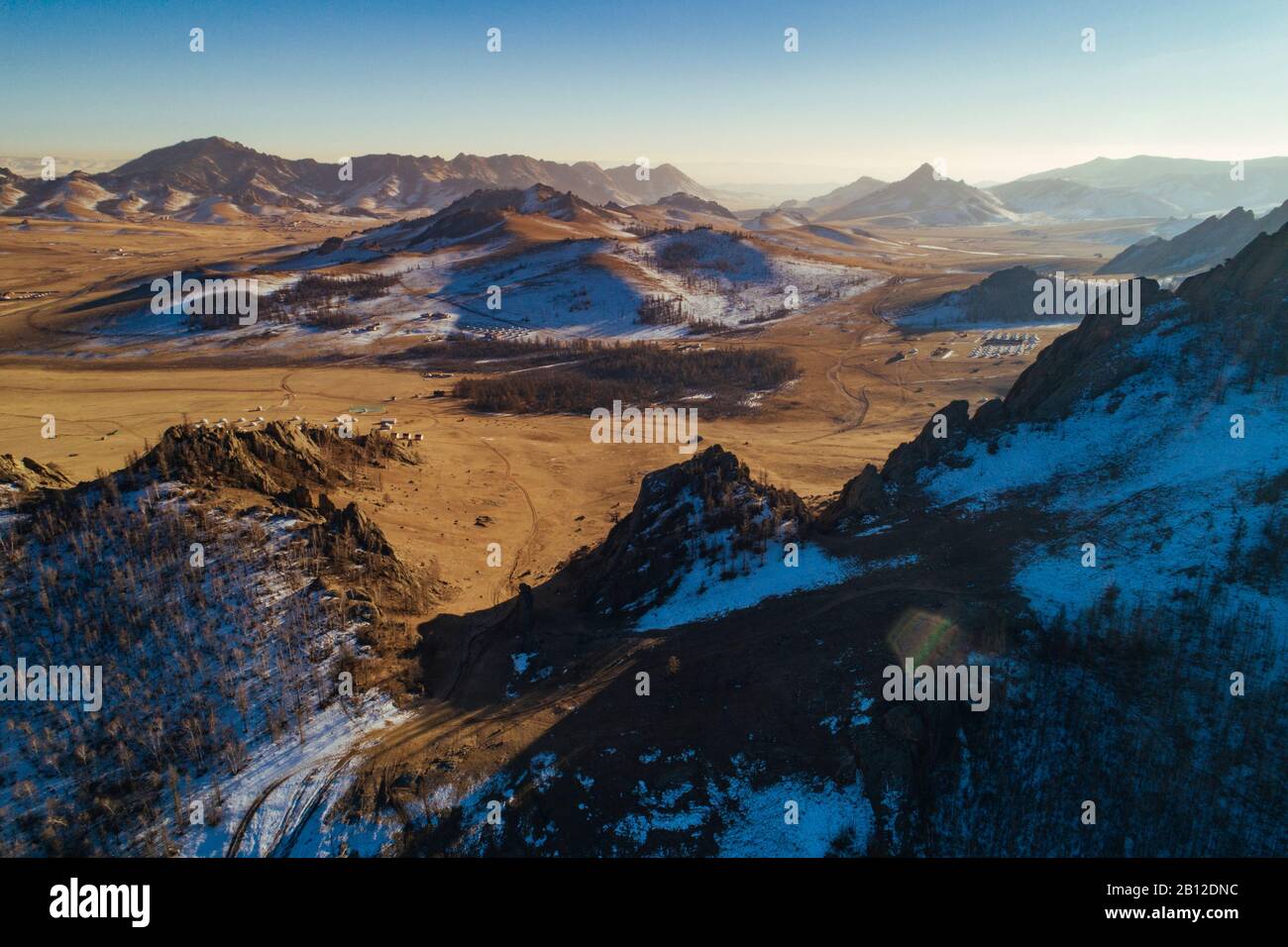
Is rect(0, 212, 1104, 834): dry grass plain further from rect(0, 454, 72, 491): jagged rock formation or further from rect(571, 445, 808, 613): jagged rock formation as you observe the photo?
rect(0, 454, 72, 491): jagged rock formation

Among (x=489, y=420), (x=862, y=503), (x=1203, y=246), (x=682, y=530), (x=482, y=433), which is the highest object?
(x=1203, y=246)

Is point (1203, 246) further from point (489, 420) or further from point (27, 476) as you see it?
point (27, 476)

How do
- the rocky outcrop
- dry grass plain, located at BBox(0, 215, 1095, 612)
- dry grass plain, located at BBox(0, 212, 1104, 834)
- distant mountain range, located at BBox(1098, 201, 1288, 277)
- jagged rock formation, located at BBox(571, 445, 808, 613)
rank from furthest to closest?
distant mountain range, located at BBox(1098, 201, 1288, 277) < dry grass plain, located at BBox(0, 215, 1095, 612) < the rocky outcrop < jagged rock formation, located at BBox(571, 445, 808, 613) < dry grass plain, located at BBox(0, 212, 1104, 834)

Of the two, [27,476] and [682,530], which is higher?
[27,476]

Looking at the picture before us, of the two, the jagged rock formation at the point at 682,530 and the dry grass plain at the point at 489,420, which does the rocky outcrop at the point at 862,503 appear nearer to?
the jagged rock formation at the point at 682,530

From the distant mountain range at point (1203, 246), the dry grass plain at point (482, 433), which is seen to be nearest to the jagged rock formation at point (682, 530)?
the dry grass plain at point (482, 433)

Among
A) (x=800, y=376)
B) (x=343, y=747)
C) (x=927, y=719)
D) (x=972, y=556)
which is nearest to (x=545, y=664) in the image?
(x=343, y=747)

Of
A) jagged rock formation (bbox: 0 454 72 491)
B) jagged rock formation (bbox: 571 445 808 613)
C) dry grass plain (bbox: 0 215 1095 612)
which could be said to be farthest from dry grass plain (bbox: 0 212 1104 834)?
jagged rock formation (bbox: 0 454 72 491)

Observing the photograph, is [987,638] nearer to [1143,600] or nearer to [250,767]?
[1143,600]

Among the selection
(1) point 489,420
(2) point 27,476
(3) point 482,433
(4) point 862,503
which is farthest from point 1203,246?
(2) point 27,476

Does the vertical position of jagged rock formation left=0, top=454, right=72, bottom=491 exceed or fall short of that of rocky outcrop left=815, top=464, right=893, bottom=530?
it exceeds it

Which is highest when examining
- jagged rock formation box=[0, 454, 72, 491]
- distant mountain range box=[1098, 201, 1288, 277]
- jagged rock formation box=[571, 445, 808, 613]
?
distant mountain range box=[1098, 201, 1288, 277]

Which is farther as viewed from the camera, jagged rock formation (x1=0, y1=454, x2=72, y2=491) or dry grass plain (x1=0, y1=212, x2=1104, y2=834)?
jagged rock formation (x1=0, y1=454, x2=72, y2=491)
